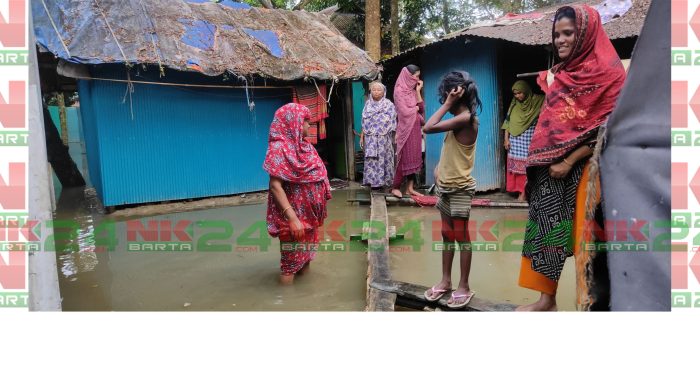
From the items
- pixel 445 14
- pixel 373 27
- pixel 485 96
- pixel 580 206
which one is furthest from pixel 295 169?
pixel 445 14

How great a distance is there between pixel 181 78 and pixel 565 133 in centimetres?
636

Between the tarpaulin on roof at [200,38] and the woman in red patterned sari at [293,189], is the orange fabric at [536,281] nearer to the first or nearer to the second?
the woman in red patterned sari at [293,189]

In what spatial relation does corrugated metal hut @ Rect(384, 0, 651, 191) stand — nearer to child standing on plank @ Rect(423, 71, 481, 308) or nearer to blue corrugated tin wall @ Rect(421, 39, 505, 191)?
blue corrugated tin wall @ Rect(421, 39, 505, 191)

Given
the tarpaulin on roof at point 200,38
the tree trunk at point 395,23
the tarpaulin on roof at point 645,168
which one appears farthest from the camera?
the tree trunk at point 395,23

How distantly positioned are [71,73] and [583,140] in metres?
6.28

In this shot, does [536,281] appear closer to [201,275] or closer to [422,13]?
[201,275]

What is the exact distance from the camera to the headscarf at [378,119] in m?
7.05

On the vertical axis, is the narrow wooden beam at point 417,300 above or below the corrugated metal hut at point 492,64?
below

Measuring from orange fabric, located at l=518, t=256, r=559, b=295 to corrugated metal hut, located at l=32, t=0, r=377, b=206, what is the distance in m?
5.56

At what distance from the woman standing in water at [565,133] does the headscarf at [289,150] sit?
1685 millimetres

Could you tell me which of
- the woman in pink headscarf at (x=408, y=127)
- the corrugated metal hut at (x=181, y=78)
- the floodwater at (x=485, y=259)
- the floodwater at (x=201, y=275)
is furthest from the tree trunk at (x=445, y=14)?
the floodwater at (x=201, y=275)

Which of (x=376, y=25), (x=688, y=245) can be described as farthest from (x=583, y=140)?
(x=376, y=25)

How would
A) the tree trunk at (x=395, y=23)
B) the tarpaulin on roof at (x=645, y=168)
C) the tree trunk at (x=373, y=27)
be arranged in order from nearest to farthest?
the tarpaulin on roof at (x=645, y=168) → the tree trunk at (x=373, y=27) → the tree trunk at (x=395, y=23)

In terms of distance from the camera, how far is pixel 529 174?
2.55 meters
